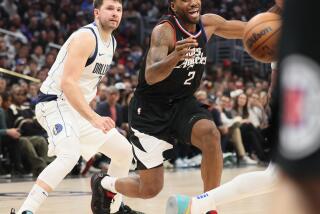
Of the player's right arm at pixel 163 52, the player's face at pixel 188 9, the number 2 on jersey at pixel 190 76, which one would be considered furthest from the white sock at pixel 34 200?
the player's face at pixel 188 9

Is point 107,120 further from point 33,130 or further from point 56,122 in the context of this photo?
point 33,130

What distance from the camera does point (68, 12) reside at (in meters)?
19.1

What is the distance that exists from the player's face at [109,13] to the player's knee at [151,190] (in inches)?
58.2

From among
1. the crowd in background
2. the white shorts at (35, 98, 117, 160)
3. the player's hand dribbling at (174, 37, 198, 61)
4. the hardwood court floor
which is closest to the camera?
the player's hand dribbling at (174, 37, 198, 61)

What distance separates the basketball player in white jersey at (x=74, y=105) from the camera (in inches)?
207

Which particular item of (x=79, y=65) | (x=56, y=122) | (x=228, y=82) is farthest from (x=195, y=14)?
(x=228, y=82)

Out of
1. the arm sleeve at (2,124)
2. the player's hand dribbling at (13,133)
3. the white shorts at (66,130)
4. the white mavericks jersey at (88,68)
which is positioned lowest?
the player's hand dribbling at (13,133)

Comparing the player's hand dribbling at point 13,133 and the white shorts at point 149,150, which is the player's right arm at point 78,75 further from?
the player's hand dribbling at point 13,133

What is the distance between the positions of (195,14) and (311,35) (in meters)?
3.48

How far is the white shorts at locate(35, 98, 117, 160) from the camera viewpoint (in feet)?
17.7

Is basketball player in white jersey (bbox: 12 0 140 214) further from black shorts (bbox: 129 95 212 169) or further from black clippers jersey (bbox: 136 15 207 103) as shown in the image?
black clippers jersey (bbox: 136 15 207 103)

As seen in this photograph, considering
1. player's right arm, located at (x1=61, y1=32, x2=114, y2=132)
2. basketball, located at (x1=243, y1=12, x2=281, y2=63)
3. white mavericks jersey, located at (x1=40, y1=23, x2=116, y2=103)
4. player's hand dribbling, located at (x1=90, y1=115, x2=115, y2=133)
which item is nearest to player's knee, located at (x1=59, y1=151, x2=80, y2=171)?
player's right arm, located at (x1=61, y1=32, x2=114, y2=132)

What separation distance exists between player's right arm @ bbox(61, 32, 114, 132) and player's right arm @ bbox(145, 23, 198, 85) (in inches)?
19.2

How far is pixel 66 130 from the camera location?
214 inches
